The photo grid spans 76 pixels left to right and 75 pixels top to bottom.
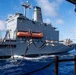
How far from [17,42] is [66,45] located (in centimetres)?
1657

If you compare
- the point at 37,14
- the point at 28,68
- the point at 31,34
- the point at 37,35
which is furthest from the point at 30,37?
the point at 28,68

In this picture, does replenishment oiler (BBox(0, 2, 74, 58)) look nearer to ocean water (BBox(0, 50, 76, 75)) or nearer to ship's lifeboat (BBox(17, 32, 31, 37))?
ship's lifeboat (BBox(17, 32, 31, 37))

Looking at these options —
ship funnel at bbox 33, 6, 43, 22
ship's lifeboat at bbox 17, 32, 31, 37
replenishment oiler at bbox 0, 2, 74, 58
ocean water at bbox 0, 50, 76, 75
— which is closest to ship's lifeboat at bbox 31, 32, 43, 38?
replenishment oiler at bbox 0, 2, 74, 58

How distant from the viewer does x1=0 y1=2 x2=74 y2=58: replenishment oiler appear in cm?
3819

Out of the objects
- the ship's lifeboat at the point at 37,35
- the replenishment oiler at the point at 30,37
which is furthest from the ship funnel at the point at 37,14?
the ship's lifeboat at the point at 37,35

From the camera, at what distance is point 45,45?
43656mm

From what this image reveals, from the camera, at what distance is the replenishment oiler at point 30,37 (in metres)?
38.2

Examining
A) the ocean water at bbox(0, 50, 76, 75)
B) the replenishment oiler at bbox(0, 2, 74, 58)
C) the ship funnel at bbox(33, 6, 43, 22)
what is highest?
the ship funnel at bbox(33, 6, 43, 22)

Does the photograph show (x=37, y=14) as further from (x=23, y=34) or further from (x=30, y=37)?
(x=23, y=34)

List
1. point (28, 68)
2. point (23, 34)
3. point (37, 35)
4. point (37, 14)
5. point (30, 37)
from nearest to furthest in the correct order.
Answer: point (28, 68) < point (23, 34) < point (30, 37) < point (37, 35) < point (37, 14)

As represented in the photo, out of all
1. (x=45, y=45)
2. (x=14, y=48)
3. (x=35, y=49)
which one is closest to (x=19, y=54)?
(x=14, y=48)

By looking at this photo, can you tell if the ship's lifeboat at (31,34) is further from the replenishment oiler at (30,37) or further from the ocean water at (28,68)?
the ocean water at (28,68)

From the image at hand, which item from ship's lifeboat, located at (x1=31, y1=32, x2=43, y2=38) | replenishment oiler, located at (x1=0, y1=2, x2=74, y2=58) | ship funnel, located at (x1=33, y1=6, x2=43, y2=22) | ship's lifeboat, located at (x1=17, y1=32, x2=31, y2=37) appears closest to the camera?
replenishment oiler, located at (x1=0, y1=2, x2=74, y2=58)

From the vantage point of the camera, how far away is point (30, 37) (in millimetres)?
43250
